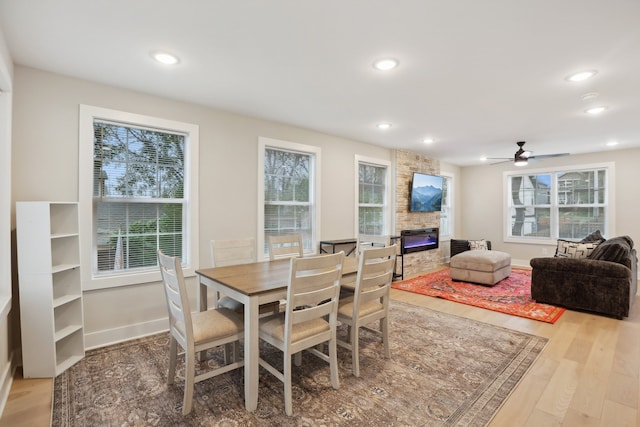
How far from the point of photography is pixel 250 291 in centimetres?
203

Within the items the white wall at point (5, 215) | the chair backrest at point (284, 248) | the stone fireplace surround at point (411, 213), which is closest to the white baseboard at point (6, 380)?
the white wall at point (5, 215)

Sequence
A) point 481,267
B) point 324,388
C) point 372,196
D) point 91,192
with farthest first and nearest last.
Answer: point 372,196, point 481,267, point 91,192, point 324,388

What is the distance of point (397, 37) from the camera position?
2129 millimetres

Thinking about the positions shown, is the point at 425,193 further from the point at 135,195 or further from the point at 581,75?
the point at 135,195

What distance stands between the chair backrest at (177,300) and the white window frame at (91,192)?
4.04 feet

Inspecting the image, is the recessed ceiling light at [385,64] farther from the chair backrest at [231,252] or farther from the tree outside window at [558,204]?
the tree outside window at [558,204]

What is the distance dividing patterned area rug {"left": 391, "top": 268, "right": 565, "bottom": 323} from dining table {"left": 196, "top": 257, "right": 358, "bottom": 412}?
256 centimetres

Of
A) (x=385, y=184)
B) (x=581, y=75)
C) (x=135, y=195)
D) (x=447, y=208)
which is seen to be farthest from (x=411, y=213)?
(x=135, y=195)

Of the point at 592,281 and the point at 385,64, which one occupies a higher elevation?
the point at 385,64

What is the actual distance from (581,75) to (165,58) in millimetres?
3416

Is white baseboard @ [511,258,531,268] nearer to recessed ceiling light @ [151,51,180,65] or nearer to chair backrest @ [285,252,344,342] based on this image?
chair backrest @ [285,252,344,342]

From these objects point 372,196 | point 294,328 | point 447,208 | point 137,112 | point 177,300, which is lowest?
point 294,328

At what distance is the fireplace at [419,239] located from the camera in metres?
6.12

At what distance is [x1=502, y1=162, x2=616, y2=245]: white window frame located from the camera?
19.9 feet
